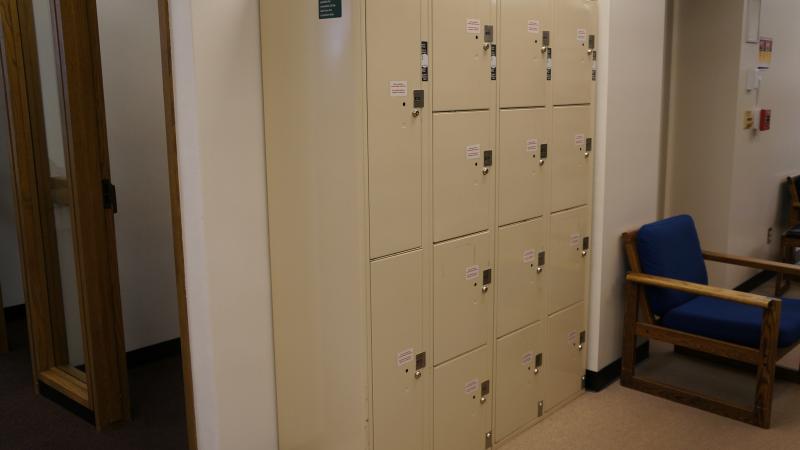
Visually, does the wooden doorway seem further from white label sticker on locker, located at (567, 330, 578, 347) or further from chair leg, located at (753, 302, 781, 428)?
chair leg, located at (753, 302, 781, 428)

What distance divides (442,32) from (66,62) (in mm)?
1636

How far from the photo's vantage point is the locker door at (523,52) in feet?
9.25

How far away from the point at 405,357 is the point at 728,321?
1773 mm

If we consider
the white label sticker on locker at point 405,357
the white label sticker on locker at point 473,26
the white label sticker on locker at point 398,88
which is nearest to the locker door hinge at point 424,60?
the white label sticker on locker at point 398,88

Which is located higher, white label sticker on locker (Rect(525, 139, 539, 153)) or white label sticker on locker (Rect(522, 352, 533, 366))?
white label sticker on locker (Rect(525, 139, 539, 153))

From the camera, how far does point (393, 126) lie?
237cm

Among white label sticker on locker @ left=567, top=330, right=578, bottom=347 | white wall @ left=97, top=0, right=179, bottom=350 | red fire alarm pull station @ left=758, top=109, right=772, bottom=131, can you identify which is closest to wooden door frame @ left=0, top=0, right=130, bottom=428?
white wall @ left=97, top=0, right=179, bottom=350

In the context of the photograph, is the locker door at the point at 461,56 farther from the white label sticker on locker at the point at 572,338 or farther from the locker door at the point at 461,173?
the white label sticker on locker at the point at 572,338

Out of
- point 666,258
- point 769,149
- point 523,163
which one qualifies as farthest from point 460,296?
point 769,149

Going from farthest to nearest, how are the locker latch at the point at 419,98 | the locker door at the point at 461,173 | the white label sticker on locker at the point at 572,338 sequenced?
the white label sticker on locker at the point at 572,338, the locker door at the point at 461,173, the locker latch at the point at 419,98

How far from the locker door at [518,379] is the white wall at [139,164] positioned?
209 centimetres

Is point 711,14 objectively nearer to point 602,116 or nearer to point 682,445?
point 602,116

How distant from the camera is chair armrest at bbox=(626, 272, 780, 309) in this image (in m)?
3.17

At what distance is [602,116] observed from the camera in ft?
11.3
